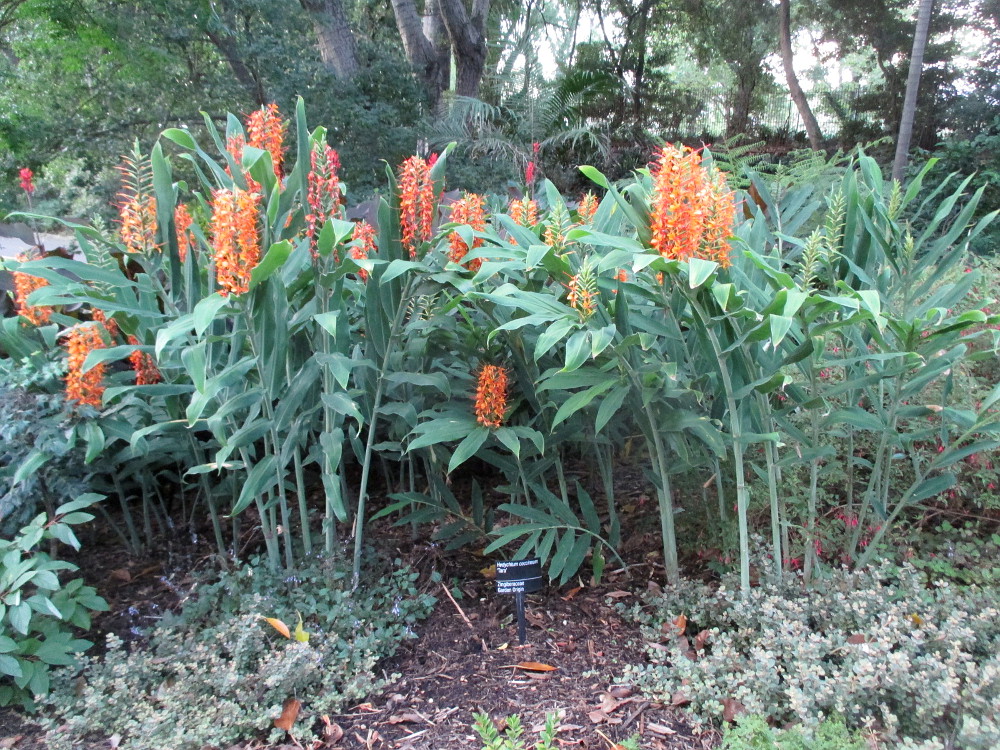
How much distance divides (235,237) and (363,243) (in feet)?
1.39

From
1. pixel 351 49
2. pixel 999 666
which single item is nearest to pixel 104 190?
pixel 351 49

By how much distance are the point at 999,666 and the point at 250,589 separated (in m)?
2.10

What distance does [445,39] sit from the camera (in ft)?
34.1

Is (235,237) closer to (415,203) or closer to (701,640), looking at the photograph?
(415,203)

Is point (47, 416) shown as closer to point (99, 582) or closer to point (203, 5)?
point (99, 582)

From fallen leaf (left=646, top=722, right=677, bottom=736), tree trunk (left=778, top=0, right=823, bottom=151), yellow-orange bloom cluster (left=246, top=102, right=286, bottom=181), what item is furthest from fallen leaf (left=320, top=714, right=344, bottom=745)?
tree trunk (left=778, top=0, right=823, bottom=151)

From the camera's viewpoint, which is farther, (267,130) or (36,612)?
(36,612)

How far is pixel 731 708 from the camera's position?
1735mm

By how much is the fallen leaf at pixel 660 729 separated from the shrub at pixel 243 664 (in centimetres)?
75

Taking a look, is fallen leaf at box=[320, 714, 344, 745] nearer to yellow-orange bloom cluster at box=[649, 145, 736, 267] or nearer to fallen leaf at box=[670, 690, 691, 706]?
fallen leaf at box=[670, 690, 691, 706]

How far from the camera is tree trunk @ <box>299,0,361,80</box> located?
834 centimetres

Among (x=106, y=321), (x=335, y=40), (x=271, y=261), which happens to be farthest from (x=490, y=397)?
(x=335, y=40)

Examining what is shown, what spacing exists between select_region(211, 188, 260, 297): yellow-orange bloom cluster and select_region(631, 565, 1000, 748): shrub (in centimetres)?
153

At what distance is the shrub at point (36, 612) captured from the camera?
1.85 metres
